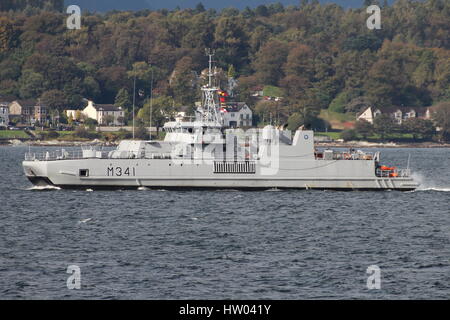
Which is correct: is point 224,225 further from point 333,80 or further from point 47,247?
point 333,80

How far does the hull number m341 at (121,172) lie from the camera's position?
54844 mm

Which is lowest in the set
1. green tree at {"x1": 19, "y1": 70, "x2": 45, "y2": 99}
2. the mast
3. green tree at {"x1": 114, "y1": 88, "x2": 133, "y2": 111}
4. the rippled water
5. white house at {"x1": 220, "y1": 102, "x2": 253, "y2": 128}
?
the rippled water

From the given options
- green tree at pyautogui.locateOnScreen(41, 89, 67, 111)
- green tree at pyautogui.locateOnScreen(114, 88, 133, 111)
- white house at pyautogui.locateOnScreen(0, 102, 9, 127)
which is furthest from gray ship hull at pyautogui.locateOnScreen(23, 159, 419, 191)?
white house at pyautogui.locateOnScreen(0, 102, 9, 127)

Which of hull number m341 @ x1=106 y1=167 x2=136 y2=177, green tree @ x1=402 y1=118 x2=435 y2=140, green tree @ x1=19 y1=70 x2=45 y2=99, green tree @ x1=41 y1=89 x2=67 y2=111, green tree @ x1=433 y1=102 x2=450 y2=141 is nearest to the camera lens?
hull number m341 @ x1=106 y1=167 x2=136 y2=177

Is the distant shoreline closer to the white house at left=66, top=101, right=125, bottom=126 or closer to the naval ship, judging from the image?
the white house at left=66, top=101, right=125, bottom=126

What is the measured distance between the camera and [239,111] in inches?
5768

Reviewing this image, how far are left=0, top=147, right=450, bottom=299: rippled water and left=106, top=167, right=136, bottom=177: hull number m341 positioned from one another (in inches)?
41.6

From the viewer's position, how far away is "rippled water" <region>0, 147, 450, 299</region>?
1259 inches

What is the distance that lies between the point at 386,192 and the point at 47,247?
25212mm

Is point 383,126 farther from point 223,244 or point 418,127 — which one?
point 223,244

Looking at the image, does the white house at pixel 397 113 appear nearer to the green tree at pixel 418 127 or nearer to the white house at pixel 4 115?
the green tree at pixel 418 127

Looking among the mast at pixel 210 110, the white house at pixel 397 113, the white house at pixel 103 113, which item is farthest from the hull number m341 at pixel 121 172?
the white house at pixel 103 113
